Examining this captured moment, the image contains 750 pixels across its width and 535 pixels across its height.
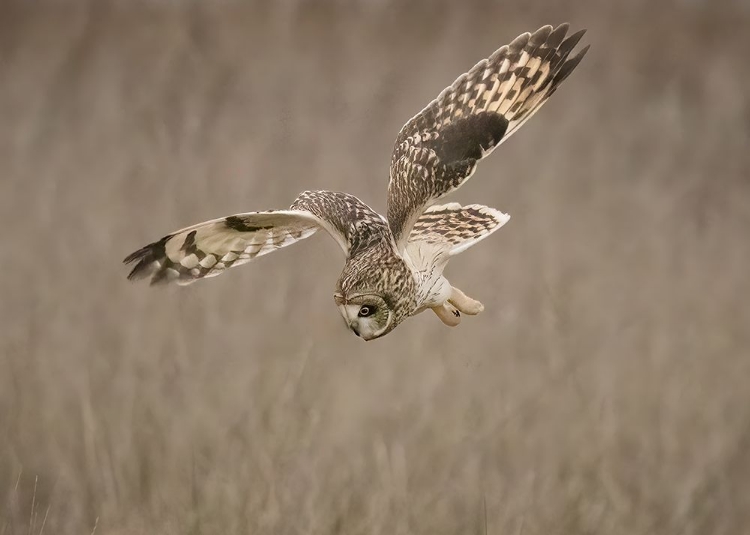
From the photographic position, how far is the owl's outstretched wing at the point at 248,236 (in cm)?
173

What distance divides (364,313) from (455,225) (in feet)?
1.85

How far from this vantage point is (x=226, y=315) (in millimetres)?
3375

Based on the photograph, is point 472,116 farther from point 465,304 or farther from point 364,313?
point 364,313

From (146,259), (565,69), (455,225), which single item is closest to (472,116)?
(565,69)

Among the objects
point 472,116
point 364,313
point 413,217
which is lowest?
point 364,313

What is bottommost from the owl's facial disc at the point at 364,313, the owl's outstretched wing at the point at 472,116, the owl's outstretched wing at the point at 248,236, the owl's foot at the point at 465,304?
the owl's facial disc at the point at 364,313

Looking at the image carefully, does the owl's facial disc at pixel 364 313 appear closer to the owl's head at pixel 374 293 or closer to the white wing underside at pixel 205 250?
the owl's head at pixel 374 293

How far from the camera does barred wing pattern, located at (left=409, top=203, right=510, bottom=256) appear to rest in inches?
79.0

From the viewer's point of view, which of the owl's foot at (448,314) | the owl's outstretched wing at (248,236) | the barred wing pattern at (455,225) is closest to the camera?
the owl's outstretched wing at (248,236)

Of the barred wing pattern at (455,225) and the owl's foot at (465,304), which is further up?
the barred wing pattern at (455,225)

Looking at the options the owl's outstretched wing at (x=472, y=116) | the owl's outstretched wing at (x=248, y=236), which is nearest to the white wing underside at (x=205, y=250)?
the owl's outstretched wing at (x=248, y=236)

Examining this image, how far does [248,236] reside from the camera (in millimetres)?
1927

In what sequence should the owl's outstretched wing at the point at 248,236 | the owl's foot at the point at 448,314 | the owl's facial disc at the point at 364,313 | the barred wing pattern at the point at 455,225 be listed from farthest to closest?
1. the barred wing pattern at the point at 455,225
2. the owl's foot at the point at 448,314
3. the owl's outstretched wing at the point at 248,236
4. the owl's facial disc at the point at 364,313

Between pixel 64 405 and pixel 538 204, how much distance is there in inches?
75.0
